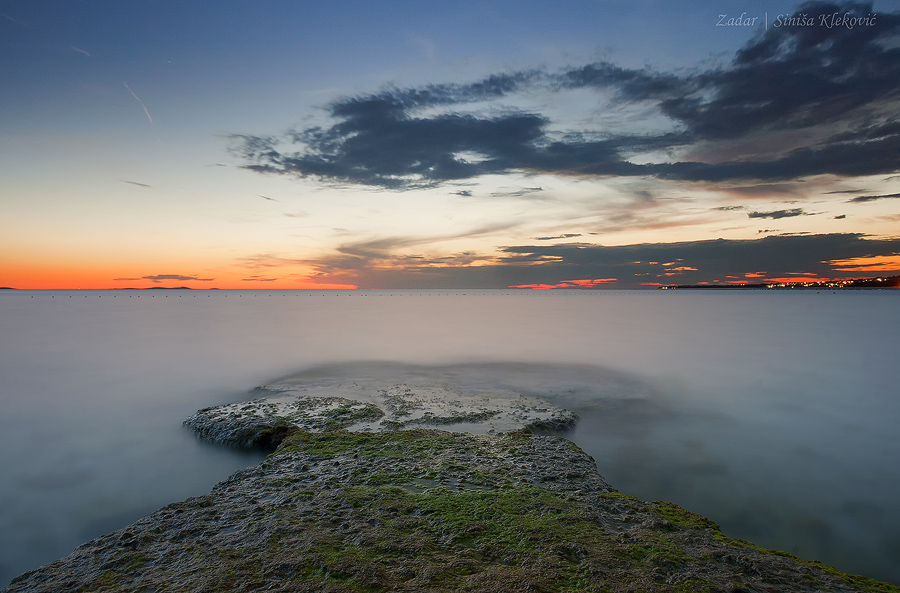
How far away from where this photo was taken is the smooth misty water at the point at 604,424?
8047mm

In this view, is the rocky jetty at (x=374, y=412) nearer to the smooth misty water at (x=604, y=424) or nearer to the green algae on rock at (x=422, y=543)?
the smooth misty water at (x=604, y=424)

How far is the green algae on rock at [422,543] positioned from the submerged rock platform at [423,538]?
2cm

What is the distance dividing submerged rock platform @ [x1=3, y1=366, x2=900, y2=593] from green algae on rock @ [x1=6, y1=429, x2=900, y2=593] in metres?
0.02

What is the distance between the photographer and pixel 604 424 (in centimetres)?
1284

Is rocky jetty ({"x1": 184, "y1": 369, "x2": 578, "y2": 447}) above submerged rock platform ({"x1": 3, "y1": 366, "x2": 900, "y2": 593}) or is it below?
below

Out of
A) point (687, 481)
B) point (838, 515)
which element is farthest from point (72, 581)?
point (838, 515)

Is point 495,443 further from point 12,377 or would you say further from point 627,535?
point 12,377

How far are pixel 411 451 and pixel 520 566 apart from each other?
412cm

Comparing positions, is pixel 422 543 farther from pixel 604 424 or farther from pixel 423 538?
pixel 604 424

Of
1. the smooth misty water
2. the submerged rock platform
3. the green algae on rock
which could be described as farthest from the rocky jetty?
the green algae on rock

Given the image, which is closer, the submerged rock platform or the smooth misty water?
the submerged rock platform

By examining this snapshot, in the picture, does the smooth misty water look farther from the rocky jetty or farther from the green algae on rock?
the green algae on rock

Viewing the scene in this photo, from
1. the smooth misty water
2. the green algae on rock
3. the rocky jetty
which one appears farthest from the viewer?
the rocky jetty

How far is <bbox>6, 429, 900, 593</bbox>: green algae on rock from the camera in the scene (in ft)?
15.0
